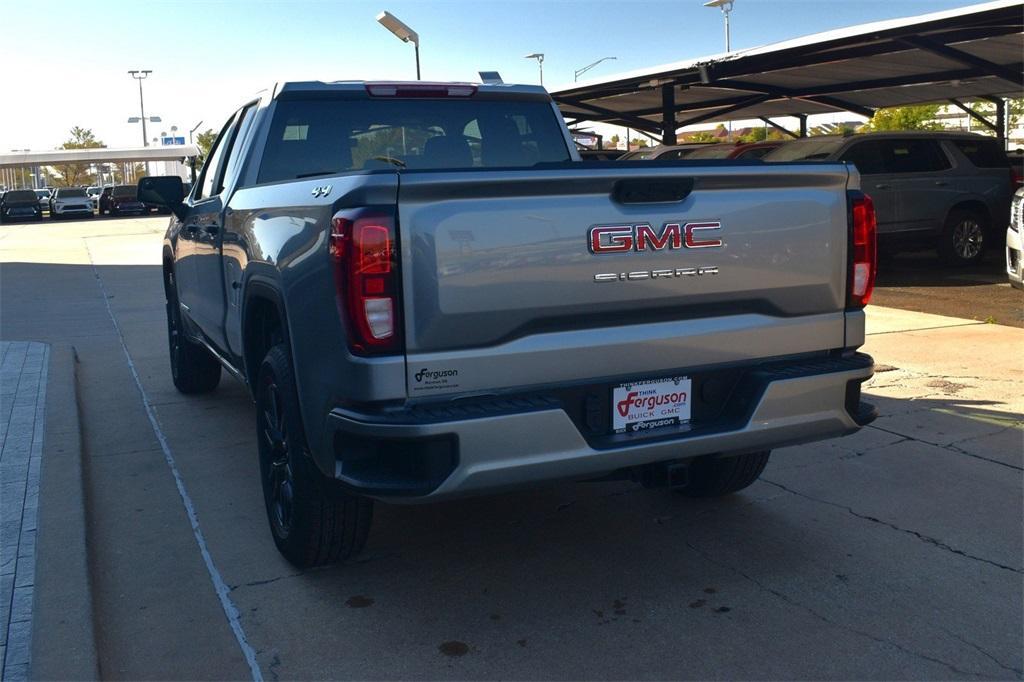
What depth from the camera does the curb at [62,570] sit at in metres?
3.36

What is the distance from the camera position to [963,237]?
45.2 feet

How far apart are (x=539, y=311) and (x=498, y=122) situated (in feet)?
7.22

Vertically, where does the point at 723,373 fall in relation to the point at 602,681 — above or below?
above

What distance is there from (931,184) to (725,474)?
32.8 feet

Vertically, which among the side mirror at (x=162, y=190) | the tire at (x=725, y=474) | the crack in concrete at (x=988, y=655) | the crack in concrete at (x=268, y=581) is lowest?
the crack in concrete at (x=988, y=655)

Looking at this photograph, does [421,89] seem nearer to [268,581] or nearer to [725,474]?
[725,474]

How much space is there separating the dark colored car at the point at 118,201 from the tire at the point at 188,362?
39427 millimetres

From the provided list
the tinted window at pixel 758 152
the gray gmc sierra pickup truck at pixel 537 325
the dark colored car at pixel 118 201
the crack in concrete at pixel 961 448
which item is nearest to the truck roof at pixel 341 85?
the gray gmc sierra pickup truck at pixel 537 325

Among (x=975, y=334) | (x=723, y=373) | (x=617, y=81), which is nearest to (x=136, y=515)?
(x=723, y=373)

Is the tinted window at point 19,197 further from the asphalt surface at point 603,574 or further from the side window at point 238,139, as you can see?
the side window at point 238,139

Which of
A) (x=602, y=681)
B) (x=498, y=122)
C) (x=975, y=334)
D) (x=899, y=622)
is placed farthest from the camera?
(x=975, y=334)

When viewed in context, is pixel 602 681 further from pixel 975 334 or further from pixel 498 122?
pixel 975 334

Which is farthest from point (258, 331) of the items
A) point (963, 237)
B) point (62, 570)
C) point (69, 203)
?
point (69, 203)

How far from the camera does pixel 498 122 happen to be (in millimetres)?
5375
